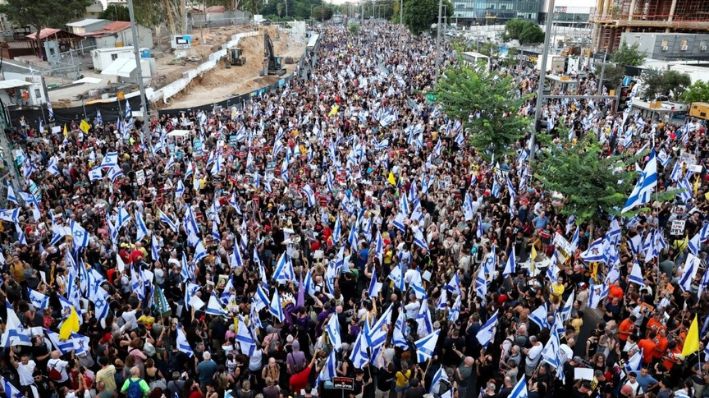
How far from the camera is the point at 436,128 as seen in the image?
25.6 meters

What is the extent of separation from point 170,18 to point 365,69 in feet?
97.6

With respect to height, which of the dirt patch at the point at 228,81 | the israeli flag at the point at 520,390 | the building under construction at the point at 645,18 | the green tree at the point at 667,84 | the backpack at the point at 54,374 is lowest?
the dirt patch at the point at 228,81

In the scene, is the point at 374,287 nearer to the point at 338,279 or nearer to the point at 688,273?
the point at 338,279

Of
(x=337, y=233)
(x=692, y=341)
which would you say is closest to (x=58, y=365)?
(x=337, y=233)

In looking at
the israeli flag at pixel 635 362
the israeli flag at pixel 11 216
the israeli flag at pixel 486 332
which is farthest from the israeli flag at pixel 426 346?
the israeli flag at pixel 11 216

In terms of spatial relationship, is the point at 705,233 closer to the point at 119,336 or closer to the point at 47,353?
the point at 119,336

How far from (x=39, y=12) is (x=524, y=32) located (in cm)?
5913

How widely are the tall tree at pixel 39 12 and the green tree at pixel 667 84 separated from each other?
44.7 metres

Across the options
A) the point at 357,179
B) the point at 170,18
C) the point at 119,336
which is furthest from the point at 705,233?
the point at 170,18

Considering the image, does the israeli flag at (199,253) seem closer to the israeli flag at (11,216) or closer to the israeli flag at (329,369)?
the israeli flag at (329,369)

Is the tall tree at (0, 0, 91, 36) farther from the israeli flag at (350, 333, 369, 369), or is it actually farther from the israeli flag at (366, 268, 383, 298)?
the israeli flag at (350, 333, 369, 369)

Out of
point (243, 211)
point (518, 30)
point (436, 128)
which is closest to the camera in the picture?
point (243, 211)

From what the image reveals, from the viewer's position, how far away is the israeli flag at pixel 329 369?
852cm

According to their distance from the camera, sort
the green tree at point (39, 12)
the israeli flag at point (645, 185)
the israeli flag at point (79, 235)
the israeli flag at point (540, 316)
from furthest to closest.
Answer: the green tree at point (39, 12), the israeli flag at point (79, 235), the israeli flag at point (645, 185), the israeli flag at point (540, 316)
